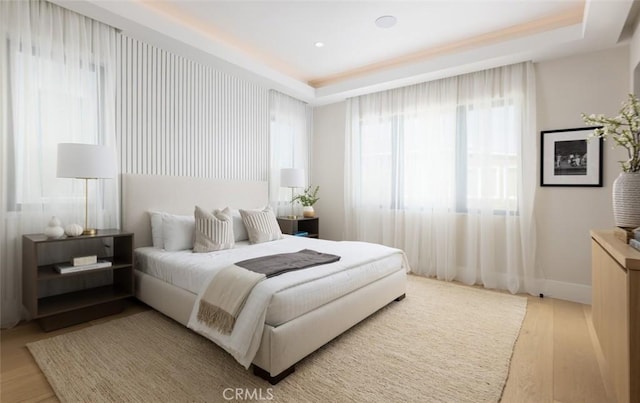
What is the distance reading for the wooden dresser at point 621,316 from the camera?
139 cm

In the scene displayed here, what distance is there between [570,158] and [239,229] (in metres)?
3.83

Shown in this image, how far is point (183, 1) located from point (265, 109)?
189 cm

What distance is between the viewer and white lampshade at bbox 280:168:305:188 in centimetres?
465

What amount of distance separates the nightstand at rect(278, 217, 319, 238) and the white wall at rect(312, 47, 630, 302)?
307 cm

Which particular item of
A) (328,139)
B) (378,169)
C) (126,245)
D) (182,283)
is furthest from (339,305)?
(328,139)

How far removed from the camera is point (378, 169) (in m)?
4.84

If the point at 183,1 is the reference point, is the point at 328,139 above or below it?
below

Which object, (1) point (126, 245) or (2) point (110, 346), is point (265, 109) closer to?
(1) point (126, 245)

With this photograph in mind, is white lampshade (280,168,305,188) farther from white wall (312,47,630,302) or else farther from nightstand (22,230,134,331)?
white wall (312,47,630,302)

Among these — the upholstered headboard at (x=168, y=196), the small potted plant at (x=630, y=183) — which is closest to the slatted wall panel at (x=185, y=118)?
the upholstered headboard at (x=168, y=196)

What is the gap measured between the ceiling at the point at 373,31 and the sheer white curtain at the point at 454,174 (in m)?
0.37

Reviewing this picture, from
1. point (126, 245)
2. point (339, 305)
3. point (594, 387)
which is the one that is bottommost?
Result: point (594, 387)

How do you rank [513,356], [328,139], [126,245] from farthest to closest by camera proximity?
[328,139] < [126,245] < [513,356]

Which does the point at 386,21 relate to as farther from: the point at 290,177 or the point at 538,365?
the point at 538,365
